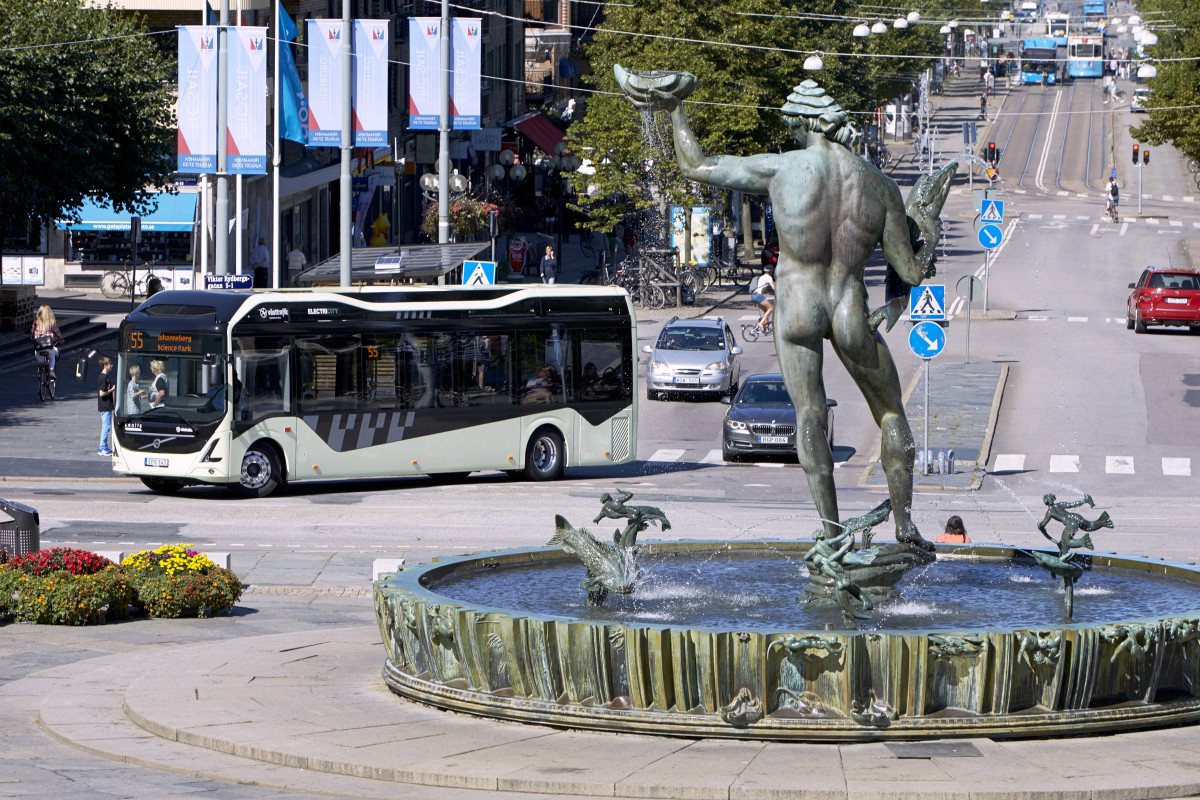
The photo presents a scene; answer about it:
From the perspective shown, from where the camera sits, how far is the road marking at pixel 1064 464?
30.7 metres

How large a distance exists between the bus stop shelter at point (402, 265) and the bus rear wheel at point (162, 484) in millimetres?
9508

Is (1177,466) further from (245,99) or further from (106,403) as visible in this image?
(245,99)

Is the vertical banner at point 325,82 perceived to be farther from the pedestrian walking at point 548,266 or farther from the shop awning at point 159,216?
the pedestrian walking at point 548,266

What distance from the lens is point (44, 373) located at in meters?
36.0

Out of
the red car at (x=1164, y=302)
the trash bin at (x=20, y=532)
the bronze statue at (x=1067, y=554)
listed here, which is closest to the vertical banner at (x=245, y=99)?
the trash bin at (x=20, y=532)

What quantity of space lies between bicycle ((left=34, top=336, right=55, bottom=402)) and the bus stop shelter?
18.1ft

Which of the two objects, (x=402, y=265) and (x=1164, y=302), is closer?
(x=402, y=265)

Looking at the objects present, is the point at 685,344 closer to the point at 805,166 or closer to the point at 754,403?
the point at 754,403

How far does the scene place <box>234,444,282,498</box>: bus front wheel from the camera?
88.8ft

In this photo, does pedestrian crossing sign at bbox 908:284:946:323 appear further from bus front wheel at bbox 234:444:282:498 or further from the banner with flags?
the banner with flags

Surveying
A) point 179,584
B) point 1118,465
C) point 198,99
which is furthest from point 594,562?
point 198,99

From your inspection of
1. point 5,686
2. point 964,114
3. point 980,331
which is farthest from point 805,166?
point 964,114

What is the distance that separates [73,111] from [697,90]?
21.8m

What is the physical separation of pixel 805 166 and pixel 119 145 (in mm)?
33398
